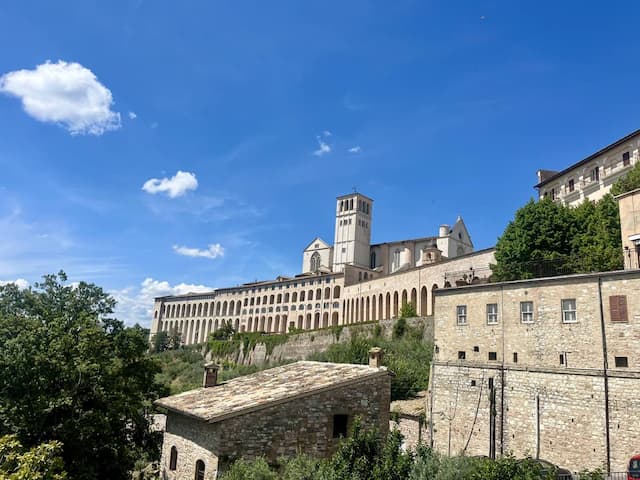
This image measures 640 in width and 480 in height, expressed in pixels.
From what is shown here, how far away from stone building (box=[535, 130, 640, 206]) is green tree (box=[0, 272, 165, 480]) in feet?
131

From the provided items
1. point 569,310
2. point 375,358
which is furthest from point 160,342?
point 569,310

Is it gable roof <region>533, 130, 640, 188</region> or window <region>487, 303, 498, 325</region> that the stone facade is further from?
gable roof <region>533, 130, 640, 188</region>

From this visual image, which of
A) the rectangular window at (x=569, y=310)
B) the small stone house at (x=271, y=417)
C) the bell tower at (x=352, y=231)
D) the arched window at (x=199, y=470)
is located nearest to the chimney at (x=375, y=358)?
the small stone house at (x=271, y=417)

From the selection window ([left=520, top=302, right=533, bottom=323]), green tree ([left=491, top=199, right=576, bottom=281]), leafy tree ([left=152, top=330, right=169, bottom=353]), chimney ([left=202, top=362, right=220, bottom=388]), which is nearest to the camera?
window ([left=520, top=302, right=533, bottom=323])

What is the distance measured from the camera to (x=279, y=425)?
690 inches

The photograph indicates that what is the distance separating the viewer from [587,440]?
20.4 meters

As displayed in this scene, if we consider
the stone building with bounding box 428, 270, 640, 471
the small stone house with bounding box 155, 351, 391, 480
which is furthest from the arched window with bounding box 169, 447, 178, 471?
the stone building with bounding box 428, 270, 640, 471

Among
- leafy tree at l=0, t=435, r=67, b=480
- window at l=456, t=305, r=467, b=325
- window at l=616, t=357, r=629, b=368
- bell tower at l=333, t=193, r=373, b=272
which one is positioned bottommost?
leafy tree at l=0, t=435, r=67, b=480

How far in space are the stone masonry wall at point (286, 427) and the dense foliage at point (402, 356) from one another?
11188 mm

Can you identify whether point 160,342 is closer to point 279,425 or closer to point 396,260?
point 396,260

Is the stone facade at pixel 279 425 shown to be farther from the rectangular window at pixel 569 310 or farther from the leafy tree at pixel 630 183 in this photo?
the leafy tree at pixel 630 183

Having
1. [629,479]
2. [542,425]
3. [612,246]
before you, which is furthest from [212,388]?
[612,246]

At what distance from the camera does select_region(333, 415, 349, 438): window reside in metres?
18.7

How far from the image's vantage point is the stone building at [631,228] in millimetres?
23938
